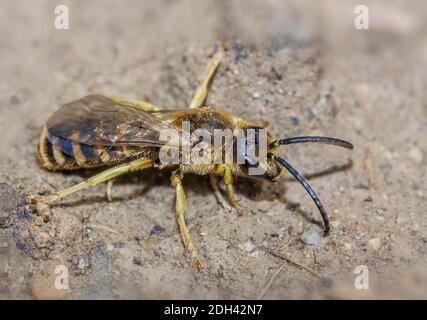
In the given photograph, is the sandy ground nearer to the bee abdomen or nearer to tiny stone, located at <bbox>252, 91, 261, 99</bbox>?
tiny stone, located at <bbox>252, 91, 261, 99</bbox>

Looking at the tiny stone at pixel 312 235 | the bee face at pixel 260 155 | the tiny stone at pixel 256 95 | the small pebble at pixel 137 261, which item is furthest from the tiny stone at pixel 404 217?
the small pebble at pixel 137 261

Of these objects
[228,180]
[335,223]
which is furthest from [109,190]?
[335,223]

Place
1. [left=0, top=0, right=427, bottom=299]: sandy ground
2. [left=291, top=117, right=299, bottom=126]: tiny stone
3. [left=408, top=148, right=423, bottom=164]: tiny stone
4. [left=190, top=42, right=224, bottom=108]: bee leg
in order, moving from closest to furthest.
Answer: [left=0, top=0, right=427, bottom=299]: sandy ground < [left=190, top=42, right=224, bottom=108]: bee leg < [left=291, top=117, right=299, bottom=126]: tiny stone < [left=408, top=148, right=423, bottom=164]: tiny stone

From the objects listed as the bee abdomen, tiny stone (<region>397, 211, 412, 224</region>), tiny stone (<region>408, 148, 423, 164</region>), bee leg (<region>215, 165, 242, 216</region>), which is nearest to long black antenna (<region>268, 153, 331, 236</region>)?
bee leg (<region>215, 165, 242, 216</region>)

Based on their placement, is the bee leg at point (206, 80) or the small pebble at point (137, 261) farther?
the bee leg at point (206, 80)

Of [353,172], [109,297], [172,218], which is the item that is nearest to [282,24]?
[353,172]

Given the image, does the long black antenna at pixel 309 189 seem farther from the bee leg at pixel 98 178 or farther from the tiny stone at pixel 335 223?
the bee leg at pixel 98 178

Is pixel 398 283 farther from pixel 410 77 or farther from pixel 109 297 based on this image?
pixel 410 77

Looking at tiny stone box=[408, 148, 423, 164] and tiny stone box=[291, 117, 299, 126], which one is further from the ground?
tiny stone box=[291, 117, 299, 126]
